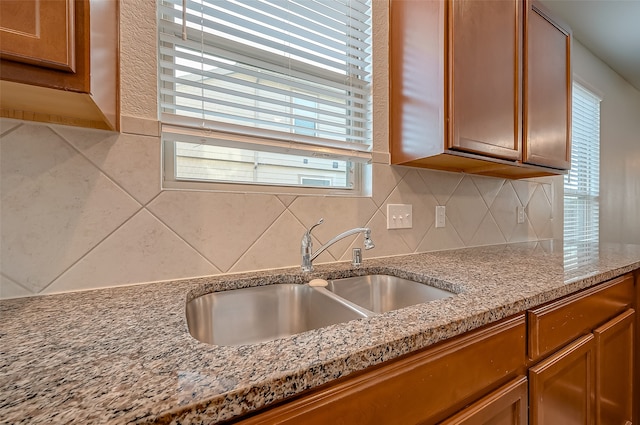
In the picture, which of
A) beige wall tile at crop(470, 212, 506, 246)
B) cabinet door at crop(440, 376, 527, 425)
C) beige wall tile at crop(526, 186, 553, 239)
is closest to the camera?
cabinet door at crop(440, 376, 527, 425)

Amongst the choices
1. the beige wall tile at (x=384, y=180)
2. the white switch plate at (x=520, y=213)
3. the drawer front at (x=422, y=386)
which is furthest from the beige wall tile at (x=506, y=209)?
the drawer front at (x=422, y=386)

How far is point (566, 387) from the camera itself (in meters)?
0.86

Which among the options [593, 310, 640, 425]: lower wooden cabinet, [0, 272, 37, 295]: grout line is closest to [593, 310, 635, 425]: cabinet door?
[593, 310, 640, 425]: lower wooden cabinet

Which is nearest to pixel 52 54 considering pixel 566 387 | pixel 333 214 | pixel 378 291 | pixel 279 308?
pixel 279 308

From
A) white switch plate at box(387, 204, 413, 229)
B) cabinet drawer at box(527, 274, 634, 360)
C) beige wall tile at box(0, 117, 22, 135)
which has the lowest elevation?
cabinet drawer at box(527, 274, 634, 360)

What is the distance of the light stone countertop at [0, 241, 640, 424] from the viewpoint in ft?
1.07

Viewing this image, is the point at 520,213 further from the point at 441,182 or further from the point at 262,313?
the point at 262,313

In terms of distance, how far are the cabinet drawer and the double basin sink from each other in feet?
0.75

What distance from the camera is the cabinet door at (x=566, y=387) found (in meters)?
0.75

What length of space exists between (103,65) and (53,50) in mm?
224

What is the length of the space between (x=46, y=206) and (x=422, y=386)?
0.99 metres

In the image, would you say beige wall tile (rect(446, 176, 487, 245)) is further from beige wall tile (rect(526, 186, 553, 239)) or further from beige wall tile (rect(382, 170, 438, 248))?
beige wall tile (rect(526, 186, 553, 239))

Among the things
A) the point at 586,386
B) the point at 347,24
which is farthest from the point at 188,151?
the point at 586,386

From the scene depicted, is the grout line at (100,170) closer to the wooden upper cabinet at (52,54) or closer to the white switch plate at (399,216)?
the wooden upper cabinet at (52,54)
